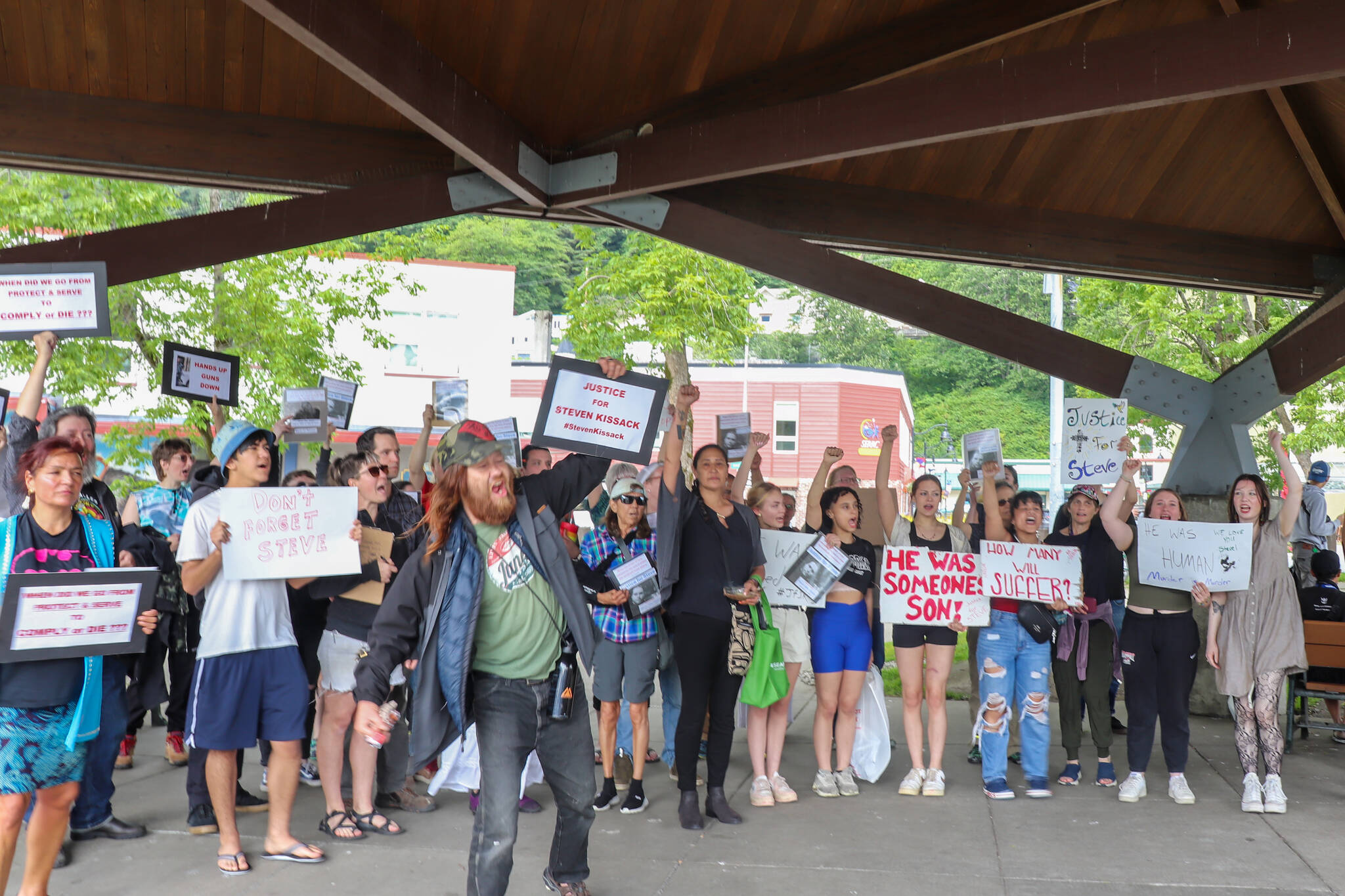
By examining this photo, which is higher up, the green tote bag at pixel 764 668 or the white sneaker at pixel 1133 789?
the green tote bag at pixel 764 668

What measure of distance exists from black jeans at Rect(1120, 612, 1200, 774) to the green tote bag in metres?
2.12

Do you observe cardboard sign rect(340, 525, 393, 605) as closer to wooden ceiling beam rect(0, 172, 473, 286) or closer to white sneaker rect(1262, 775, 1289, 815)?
wooden ceiling beam rect(0, 172, 473, 286)

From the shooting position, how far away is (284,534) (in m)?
5.20

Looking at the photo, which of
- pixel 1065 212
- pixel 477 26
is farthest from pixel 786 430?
pixel 477 26

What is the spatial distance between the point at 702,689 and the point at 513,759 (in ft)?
6.33

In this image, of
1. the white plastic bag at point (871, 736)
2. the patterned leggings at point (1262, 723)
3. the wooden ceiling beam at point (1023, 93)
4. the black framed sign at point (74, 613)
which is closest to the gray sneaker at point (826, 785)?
the white plastic bag at point (871, 736)

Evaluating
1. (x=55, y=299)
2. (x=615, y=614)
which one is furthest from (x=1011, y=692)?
(x=55, y=299)

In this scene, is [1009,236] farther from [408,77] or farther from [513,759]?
[513,759]

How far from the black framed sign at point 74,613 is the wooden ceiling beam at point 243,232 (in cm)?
255

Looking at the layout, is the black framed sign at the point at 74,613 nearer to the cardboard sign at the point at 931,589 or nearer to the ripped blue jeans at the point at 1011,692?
the cardboard sign at the point at 931,589

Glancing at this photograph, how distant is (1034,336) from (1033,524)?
7.14 feet

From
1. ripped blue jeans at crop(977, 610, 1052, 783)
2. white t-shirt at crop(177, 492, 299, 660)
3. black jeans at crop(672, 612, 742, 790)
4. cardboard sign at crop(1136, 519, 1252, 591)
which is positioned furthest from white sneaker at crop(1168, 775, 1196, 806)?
white t-shirt at crop(177, 492, 299, 660)

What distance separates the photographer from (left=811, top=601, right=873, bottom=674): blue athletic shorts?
21.8 ft

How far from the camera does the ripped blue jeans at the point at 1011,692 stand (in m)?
6.71
